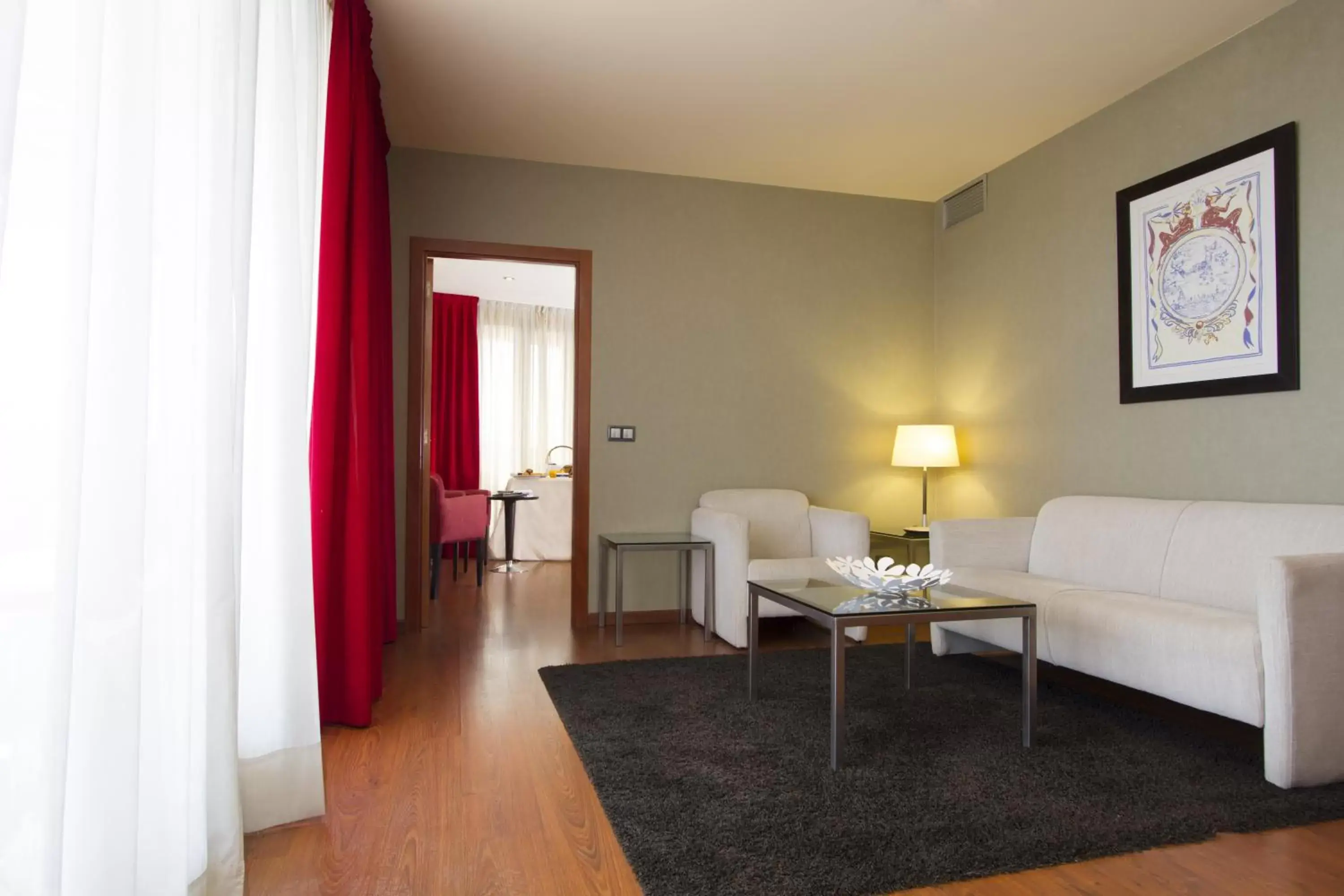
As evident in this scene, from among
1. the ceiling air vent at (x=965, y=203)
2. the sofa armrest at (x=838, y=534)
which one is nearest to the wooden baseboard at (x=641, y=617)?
the sofa armrest at (x=838, y=534)

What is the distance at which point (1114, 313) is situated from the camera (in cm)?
389

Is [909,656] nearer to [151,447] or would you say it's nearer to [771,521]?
[771,521]

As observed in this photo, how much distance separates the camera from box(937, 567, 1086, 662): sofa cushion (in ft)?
10.5

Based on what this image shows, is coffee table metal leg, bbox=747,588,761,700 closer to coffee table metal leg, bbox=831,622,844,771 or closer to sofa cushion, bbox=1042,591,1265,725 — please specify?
coffee table metal leg, bbox=831,622,844,771

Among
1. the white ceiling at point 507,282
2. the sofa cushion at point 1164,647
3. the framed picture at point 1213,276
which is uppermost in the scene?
the white ceiling at point 507,282

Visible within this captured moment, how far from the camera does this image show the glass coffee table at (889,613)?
2.45m

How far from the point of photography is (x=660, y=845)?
1.90m

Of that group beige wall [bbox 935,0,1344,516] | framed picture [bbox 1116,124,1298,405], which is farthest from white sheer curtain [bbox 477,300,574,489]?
framed picture [bbox 1116,124,1298,405]

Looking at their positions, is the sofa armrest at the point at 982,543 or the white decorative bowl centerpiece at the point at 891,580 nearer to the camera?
the white decorative bowl centerpiece at the point at 891,580

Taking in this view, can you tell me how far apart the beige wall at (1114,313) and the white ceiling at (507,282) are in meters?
3.71

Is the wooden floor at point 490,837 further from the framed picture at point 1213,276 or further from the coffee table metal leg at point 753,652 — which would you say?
the framed picture at point 1213,276

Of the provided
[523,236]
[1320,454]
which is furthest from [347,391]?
[1320,454]

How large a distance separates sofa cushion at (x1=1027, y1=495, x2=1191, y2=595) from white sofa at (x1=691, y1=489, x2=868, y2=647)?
0.87 meters

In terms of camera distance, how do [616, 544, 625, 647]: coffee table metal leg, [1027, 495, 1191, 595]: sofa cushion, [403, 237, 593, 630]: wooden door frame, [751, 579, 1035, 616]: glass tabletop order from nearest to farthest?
[751, 579, 1035, 616]: glass tabletop < [1027, 495, 1191, 595]: sofa cushion < [616, 544, 625, 647]: coffee table metal leg < [403, 237, 593, 630]: wooden door frame
